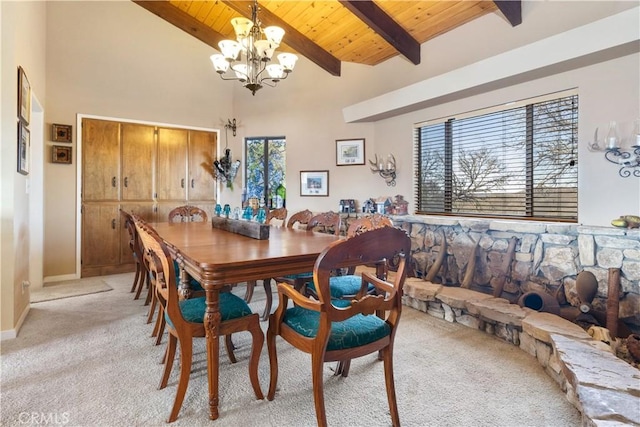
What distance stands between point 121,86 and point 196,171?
155 cm

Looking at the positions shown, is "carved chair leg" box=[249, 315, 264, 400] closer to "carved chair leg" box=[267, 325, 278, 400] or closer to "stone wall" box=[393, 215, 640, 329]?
"carved chair leg" box=[267, 325, 278, 400]

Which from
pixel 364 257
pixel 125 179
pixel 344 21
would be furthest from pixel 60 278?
pixel 344 21

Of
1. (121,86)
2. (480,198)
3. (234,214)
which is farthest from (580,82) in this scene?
(121,86)

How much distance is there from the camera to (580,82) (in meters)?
2.70

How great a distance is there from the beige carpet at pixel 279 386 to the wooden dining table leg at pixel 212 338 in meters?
0.09

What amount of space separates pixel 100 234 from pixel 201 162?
5.84 feet

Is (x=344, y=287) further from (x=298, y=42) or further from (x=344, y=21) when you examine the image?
(x=298, y=42)

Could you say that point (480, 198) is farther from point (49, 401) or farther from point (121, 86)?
point (121, 86)

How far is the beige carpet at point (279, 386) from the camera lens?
1.58m

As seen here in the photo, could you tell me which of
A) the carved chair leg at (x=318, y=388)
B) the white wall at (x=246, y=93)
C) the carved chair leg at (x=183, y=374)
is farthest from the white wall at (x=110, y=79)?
the carved chair leg at (x=318, y=388)

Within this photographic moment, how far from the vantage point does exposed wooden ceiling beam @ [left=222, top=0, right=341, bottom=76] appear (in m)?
4.17

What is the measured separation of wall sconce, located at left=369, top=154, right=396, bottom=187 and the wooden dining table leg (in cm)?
333

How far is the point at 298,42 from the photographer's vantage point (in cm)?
459

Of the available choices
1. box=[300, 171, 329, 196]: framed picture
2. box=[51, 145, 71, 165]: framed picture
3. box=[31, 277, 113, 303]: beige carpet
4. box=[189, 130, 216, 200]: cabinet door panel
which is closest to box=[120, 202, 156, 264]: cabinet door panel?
box=[31, 277, 113, 303]: beige carpet
